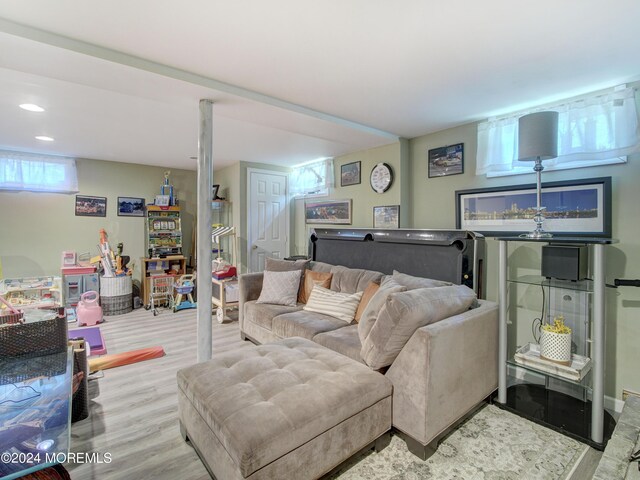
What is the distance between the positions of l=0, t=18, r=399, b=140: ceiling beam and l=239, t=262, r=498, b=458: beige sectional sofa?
5.40 ft

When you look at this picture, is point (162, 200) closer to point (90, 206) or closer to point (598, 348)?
point (90, 206)

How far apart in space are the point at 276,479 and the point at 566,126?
291 cm

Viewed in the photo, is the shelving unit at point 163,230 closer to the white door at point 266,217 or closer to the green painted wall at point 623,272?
the white door at point 266,217

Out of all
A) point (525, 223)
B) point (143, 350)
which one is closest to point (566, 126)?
point (525, 223)

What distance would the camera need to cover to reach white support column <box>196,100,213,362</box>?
2.57 m

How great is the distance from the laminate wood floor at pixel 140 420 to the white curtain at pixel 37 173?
97.3 inches

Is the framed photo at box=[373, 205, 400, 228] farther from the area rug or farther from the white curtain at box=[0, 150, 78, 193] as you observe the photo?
the white curtain at box=[0, 150, 78, 193]

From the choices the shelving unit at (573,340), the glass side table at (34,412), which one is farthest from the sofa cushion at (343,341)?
the glass side table at (34,412)

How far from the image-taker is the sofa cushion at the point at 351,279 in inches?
120

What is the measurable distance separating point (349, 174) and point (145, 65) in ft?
8.84

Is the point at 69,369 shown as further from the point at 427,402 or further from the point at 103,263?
the point at 103,263

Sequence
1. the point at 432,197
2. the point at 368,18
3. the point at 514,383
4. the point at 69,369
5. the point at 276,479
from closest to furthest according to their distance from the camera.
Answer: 1. the point at 276,479
2. the point at 368,18
3. the point at 69,369
4. the point at 514,383
5. the point at 432,197

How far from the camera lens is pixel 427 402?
1708 mm

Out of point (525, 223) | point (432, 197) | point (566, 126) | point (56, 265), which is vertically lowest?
point (56, 265)
